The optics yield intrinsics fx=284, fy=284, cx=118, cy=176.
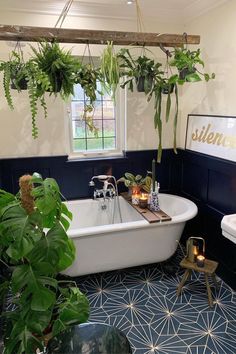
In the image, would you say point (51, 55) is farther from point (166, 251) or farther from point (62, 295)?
point (166, 251)

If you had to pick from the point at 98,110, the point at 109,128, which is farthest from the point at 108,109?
the point at 109,128

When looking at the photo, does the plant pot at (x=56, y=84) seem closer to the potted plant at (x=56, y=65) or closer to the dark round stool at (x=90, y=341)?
the potted plant at (x=56, y=65)

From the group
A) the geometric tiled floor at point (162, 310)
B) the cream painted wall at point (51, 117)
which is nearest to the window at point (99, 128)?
the cream painted wall at point (51, 117)

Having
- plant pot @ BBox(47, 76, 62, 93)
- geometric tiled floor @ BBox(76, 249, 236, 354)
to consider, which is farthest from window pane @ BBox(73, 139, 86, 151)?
geometric tiled floor @ BBox(76, 249, 236, 354)

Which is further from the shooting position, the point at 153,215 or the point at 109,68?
the point at 153,215

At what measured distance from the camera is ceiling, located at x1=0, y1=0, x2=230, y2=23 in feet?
9.11

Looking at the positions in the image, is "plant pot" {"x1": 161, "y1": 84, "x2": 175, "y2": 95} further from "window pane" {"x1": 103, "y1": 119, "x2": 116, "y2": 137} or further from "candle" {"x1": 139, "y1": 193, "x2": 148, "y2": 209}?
"candle" {"x1": 139, "y1": 193, "x2": 148, "y2": 209}

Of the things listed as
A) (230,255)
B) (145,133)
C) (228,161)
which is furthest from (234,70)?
(230,255)

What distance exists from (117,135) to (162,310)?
2.04 meters

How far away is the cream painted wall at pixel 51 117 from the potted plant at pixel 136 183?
0.41m

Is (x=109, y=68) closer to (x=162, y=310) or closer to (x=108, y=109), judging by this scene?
(x=108, y=109)

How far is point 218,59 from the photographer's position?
2805mm

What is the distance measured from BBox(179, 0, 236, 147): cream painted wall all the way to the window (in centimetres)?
93

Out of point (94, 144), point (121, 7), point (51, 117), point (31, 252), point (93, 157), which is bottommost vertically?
point (31, 252)
